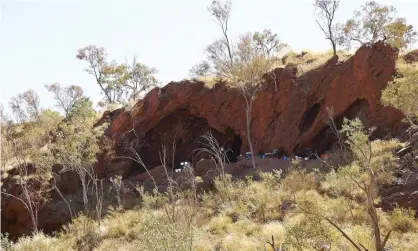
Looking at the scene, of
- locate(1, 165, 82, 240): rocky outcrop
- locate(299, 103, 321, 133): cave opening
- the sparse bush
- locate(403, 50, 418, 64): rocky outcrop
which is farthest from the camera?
locate(299, 103, 321, 133): cave opening

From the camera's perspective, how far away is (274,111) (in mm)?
21781

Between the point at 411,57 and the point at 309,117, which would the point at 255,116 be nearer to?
the point at 309,117

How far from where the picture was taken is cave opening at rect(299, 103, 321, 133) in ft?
67.4

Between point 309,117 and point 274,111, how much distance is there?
2.10 meters

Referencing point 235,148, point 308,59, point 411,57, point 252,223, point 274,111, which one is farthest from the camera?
point 235,148

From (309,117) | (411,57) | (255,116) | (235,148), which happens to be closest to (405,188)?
(309,117)

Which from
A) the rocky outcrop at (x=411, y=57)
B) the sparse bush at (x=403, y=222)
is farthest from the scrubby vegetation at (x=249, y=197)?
the rocky outcrop at (x=411, y=57)

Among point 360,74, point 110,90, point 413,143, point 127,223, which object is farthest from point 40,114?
point 413,143

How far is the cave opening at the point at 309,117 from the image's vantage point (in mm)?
20531

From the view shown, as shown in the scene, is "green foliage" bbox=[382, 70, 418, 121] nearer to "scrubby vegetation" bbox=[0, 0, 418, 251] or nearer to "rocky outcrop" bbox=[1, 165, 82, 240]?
"scrubby vegetation" bbox=[0, 0, 418, 251]

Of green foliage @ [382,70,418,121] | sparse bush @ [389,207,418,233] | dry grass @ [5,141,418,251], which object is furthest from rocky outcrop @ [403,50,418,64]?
sparse bush @ [389,207,418,233]

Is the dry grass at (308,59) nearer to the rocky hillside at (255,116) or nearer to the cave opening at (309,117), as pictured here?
the rocky hillside at (255,116)

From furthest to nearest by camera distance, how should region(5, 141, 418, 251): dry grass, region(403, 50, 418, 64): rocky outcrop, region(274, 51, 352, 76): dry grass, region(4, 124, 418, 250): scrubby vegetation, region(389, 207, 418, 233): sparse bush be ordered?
1. region(274, 51, 352, 76): dry grass
2. region(403, 50, 418, 64): rocky outcrop
3. region(389, 207, 418, 233): sparse bush
4. region(4, 124, 418, 250): scrubby vegetation
5. region(5, 141, 418, 251): dry grass

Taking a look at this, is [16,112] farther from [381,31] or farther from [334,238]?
[334,238]
